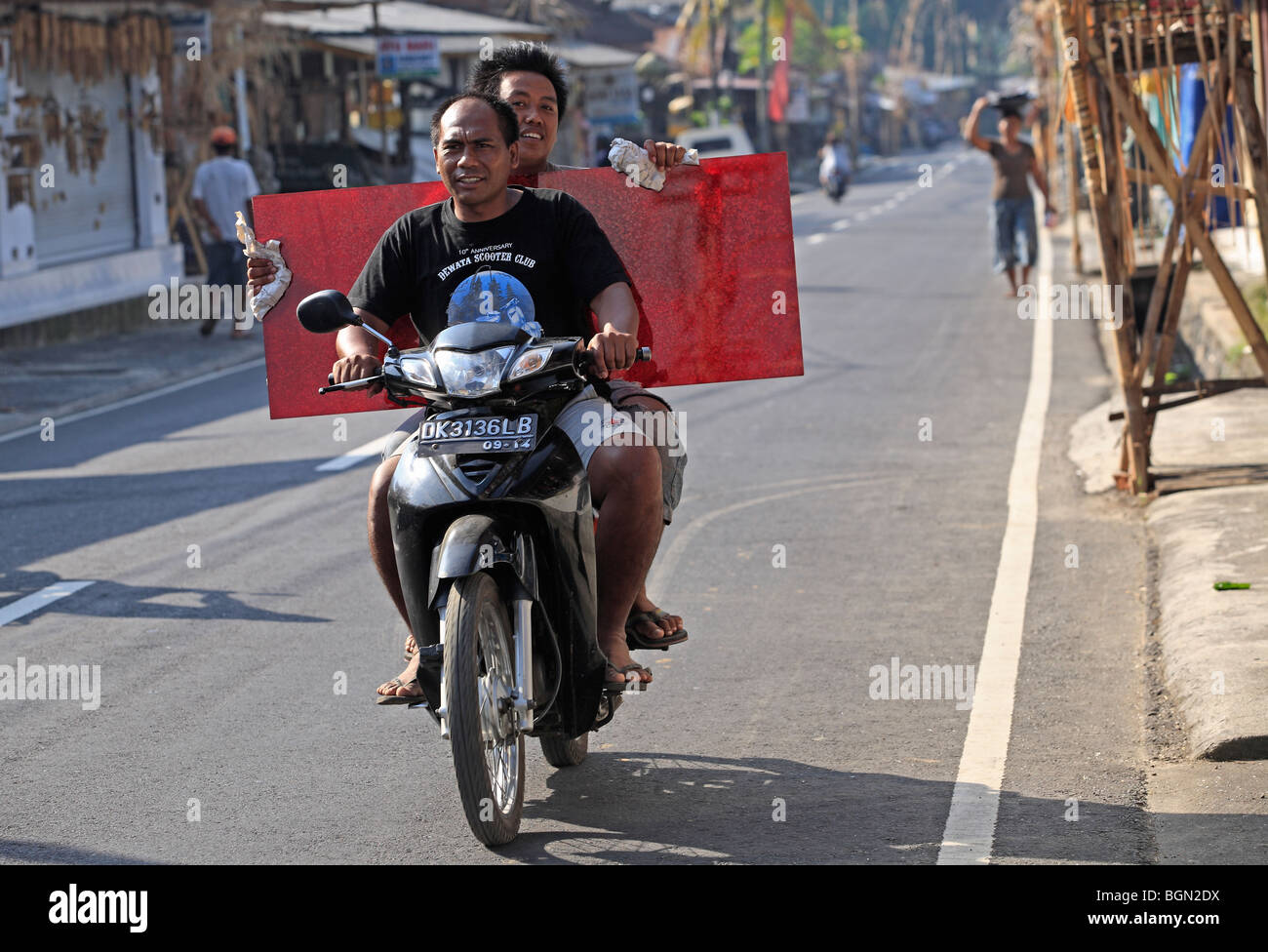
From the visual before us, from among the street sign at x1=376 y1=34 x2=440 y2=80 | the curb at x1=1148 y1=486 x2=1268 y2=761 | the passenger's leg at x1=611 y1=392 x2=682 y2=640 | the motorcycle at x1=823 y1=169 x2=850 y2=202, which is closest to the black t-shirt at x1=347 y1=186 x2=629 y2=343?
the passenger's leg at x1=611 y1=392 x2=682 y2=640

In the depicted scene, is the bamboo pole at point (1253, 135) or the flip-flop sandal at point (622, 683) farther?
the bamboo pole at point (1253, 135)

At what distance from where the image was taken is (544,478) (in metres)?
4.55

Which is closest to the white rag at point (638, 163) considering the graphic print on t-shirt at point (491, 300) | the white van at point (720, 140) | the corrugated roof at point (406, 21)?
the graphic print on t-shirt at point (491, 300)

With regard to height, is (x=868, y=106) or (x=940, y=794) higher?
(x=868, y=106)

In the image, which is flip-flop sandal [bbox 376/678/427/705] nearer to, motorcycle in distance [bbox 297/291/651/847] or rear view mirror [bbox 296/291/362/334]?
motorcycle in distance [bbox 297/291/651/847]

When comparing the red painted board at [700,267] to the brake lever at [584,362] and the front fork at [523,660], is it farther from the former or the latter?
the front fork at [523,660]

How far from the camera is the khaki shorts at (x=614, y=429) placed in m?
4.79

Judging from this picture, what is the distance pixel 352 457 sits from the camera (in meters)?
11.1

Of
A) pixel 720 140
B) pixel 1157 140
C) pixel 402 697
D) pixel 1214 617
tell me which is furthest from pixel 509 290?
pixel 720 140

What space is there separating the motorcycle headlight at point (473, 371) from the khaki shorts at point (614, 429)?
0.21 metres

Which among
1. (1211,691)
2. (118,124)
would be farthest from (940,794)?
(118,124)

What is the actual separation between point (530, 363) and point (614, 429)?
418mm
